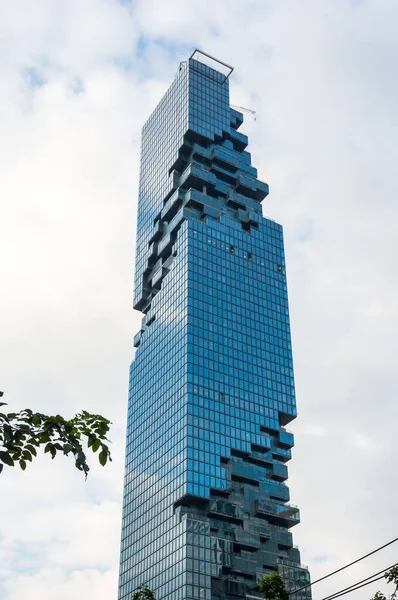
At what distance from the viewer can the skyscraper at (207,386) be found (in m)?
144

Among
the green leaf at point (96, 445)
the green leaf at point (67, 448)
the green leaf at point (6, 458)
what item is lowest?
the green leaf at point (6, 458)

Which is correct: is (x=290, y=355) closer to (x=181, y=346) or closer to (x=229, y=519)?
(x=181, y=346)

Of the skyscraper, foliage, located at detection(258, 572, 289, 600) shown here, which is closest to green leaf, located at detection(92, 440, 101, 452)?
foliage, located at detection(258, 572, 289, 600)

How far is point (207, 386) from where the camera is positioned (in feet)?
514

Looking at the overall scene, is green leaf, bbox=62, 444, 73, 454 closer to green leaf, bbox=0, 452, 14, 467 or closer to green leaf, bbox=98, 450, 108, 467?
green leaf, bbox=98, 450, 108, 467

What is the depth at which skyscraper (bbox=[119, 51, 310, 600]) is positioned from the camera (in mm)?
143625

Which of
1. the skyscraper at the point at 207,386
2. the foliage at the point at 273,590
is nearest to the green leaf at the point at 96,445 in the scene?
the foliage at the point at 273,590

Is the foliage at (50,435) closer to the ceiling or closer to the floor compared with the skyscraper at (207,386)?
closer to the floor

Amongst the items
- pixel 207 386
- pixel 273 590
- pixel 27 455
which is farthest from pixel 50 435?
pixel 207 386

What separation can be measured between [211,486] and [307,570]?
85.0 ft

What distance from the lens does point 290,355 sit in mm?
175000

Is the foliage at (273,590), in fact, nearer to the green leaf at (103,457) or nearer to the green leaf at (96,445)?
the green leaf at (96,445)

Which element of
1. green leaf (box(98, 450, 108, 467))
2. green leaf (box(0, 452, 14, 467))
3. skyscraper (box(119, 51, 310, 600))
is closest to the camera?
green leaf (box(0, 452, 14, 467))

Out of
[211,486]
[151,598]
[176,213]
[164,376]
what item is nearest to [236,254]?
[176,213]
